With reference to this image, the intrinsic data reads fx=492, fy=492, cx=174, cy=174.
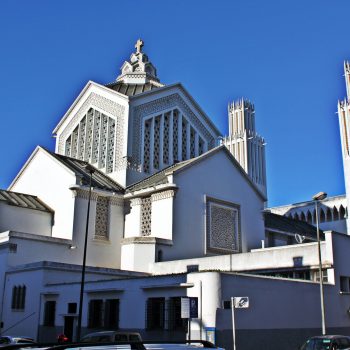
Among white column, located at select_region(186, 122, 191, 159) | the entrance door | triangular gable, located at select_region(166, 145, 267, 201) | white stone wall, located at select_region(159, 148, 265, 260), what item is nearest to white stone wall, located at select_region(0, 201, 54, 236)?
white stone wall, located at select_region(159, 148, 265, 260)

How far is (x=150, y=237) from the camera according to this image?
33688mm

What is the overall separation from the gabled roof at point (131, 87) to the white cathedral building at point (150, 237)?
8.5 inches

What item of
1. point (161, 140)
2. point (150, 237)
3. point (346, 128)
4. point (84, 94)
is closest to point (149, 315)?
point (150, 237)

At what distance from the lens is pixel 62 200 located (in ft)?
119

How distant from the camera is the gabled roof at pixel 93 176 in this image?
123 feet

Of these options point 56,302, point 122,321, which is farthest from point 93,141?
point 122,321

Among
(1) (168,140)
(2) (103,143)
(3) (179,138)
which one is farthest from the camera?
(3) (179,138)

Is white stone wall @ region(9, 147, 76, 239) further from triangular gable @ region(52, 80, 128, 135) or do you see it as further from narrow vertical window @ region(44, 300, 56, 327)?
triangular gable @ region(52, 80, 128, 135)

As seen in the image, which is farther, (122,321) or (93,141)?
(93,141)

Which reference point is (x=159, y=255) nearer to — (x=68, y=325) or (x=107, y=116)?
(x=68, y=325)

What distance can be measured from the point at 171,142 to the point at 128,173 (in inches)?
243

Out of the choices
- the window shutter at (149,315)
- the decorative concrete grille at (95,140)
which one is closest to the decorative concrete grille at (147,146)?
the decorative concrete grille at (95,140)

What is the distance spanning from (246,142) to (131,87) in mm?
50366

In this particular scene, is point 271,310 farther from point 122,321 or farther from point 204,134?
point 204,134
